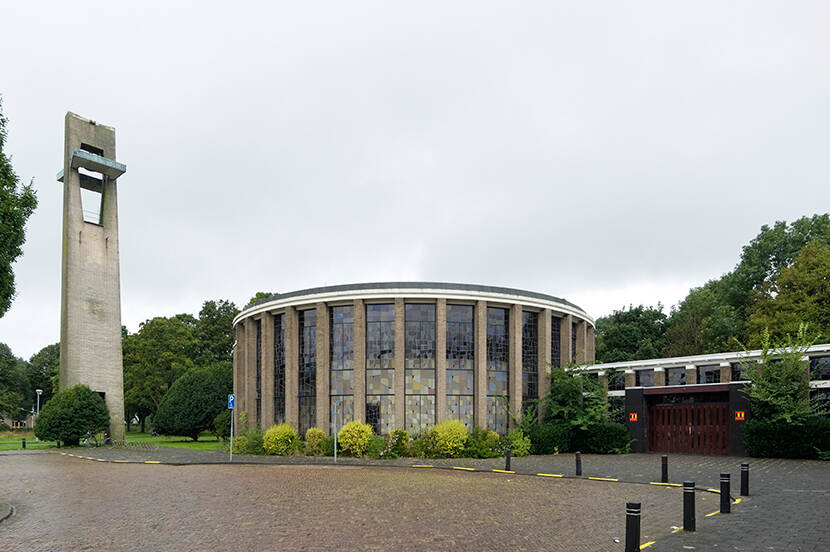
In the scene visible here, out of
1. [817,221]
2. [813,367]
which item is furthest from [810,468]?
[817,221]

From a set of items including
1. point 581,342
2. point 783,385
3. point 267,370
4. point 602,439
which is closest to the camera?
point 783,385

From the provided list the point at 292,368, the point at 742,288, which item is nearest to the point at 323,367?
the point at 292,368

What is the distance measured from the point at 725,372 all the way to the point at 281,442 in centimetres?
2224

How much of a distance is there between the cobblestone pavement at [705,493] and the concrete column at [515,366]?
12.0 ft

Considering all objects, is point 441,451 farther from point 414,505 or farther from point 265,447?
point 414,505

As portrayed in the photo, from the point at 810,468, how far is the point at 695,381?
9621mm

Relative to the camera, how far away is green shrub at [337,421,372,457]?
29922mm

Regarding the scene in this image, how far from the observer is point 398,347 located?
3152 cm

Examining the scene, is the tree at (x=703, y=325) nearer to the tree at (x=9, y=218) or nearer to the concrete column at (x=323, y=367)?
the concrete column at (x=323, y=367)

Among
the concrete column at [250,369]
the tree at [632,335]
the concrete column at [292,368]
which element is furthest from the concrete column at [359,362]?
the tree at [632,335]

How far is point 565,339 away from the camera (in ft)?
119

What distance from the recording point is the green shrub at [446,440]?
96.7 ft

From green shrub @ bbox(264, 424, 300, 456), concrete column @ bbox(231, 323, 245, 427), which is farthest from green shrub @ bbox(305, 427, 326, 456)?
concrete column @ bbox(231, 323, 245, 427)

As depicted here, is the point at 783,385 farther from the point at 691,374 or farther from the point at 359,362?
the point at 359,362
